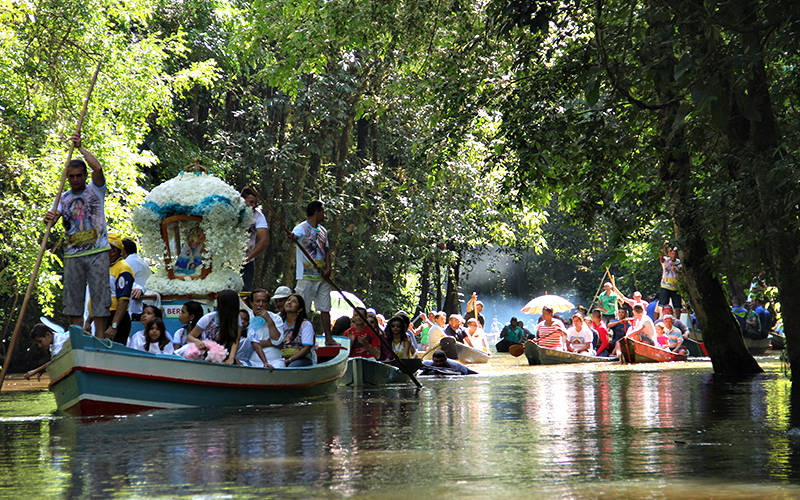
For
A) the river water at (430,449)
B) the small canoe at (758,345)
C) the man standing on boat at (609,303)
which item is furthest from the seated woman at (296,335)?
the man standing on boat at (609,303)

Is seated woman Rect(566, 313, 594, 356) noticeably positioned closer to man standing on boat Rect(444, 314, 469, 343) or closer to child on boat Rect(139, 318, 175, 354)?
man standing on boat Rect(444, 314, 469, 343)

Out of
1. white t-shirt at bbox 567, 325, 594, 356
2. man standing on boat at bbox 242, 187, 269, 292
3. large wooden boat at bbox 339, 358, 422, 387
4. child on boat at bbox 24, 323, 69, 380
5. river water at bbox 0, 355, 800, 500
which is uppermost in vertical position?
man standing on boat at bbox 242, 187, 269, 292

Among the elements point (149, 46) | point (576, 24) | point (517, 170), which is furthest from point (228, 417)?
point (149, 46)

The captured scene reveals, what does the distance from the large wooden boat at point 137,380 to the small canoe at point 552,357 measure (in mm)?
10811

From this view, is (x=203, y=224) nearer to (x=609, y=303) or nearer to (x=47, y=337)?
(x=47, y=337)

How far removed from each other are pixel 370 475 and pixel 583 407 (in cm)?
487

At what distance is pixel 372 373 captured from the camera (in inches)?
593

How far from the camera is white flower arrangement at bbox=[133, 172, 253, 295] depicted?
500 inches

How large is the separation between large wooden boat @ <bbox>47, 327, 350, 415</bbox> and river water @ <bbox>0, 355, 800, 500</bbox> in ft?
0.84

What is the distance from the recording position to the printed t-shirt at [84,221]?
10289mm

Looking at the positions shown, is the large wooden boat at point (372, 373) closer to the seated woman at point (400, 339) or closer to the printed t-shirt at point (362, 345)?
the printed t-shirt at point (362, 345)

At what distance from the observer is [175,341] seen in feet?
37.2

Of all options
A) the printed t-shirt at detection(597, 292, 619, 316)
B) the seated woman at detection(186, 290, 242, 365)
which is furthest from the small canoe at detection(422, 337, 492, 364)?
the seated woman at detection(186, 290, 242, 365)

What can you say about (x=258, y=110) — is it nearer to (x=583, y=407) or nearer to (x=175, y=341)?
(x=175, y=341)
